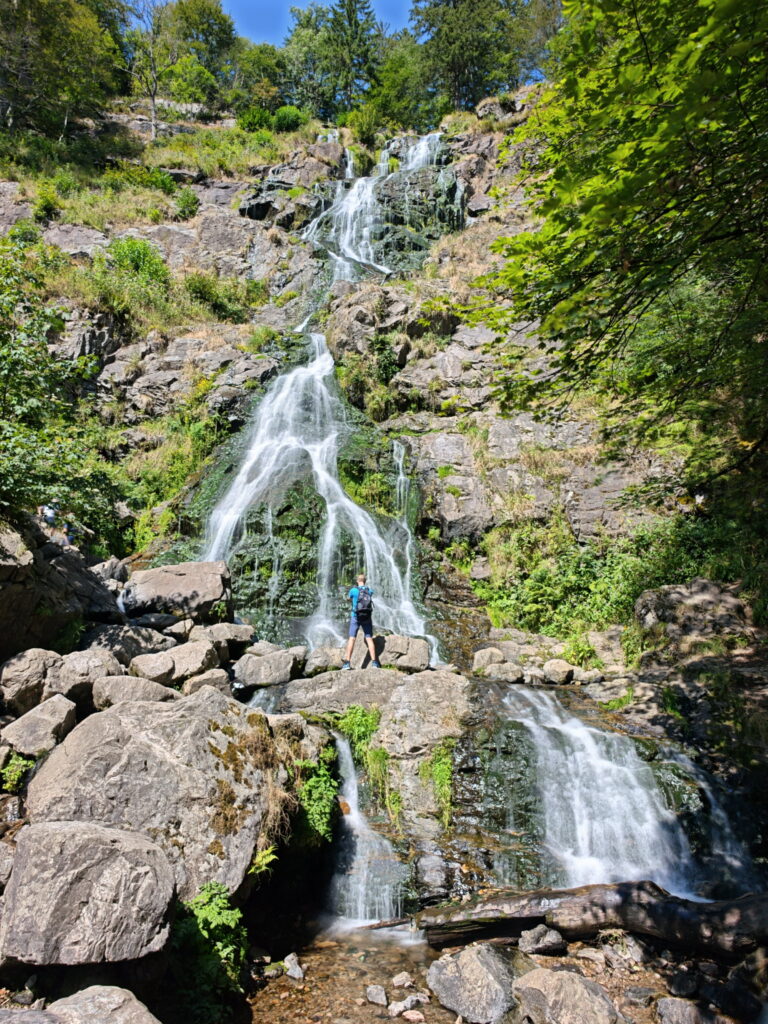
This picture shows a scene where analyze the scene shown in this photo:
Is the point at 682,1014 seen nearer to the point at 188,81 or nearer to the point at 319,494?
the point at 319,494

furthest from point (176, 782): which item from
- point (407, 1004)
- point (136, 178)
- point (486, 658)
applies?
point (136, 178)

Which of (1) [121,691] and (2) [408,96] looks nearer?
(1) [121,691]

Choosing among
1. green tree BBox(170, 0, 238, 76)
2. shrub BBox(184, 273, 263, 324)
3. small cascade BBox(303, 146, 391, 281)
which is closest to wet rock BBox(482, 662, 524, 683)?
shrub BBox(184, 273, 263, 324)

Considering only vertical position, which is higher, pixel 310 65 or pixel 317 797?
pixel 310 65

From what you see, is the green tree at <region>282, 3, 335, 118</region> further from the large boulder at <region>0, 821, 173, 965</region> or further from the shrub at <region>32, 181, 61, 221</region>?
the large boulder at <region>0, 821, 173, 965</region>

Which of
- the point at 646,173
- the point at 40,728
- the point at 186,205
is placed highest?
the point at 186,205

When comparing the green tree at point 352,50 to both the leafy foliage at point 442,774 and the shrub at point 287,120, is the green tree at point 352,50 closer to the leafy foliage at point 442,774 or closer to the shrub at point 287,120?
the shrub at point 287,120

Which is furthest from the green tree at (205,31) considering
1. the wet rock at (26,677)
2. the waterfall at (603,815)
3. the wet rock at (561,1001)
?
the wet rock at (561,1001)

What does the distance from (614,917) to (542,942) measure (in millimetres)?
668

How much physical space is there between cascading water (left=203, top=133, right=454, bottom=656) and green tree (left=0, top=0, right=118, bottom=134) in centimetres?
2461

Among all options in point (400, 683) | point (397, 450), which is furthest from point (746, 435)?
point (397, 450)

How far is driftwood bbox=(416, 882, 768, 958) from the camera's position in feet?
13.6

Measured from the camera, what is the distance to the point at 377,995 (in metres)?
4.12

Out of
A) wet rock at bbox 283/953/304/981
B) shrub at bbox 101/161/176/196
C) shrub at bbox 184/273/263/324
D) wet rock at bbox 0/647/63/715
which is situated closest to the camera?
wet rock at bbox 283/953/304/981
